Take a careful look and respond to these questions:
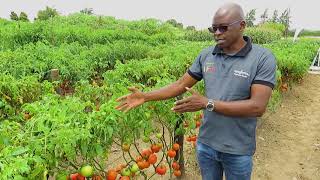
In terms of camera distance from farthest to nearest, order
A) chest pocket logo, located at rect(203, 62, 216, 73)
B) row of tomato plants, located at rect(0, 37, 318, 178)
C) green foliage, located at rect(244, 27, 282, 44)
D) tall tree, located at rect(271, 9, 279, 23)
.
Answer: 1. tall tree, located at rect(271, 9, 279, 23)
2. green foliage, located at rect(244, 27, 282, 44)
3. chest pocket logo, located at rect(203, 62, 216, 73)
4. row of tomato plants, located at rect(0, 37, 318, 178)

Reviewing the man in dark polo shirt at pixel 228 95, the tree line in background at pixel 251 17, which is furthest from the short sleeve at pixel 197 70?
the tree line in background at pixel 251 17

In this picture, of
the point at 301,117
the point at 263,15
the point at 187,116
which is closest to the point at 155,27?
the point at 301,117

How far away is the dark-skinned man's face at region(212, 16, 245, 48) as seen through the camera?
8.34ft

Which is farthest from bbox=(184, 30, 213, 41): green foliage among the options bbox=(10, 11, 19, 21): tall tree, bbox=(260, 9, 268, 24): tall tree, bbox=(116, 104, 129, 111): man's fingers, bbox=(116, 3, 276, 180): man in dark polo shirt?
bbox=(260, 9, 268, 24): tall tree

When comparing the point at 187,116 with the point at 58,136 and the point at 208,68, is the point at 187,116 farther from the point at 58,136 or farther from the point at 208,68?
the point at 58,136

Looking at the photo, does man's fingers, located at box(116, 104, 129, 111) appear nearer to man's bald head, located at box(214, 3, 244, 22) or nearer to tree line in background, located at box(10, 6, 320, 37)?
man's bald head, located at box(214, 3, 244, 22)

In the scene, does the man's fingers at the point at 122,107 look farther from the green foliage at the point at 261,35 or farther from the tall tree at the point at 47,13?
the tall tree at the point at 47,13

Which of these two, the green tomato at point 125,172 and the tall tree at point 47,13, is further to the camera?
the tall tree at point 47,13

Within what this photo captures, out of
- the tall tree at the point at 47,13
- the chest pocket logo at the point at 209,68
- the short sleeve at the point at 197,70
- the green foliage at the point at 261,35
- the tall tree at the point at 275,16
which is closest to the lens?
the chest pocket logo at the point at 209,68

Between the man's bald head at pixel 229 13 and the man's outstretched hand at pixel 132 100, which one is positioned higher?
the man's bald head at pixel 229 13

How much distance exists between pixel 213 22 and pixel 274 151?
4.24m

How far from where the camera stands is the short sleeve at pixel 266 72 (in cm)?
248

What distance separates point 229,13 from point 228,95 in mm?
581

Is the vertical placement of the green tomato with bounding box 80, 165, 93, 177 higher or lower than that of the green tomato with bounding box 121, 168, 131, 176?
higher
